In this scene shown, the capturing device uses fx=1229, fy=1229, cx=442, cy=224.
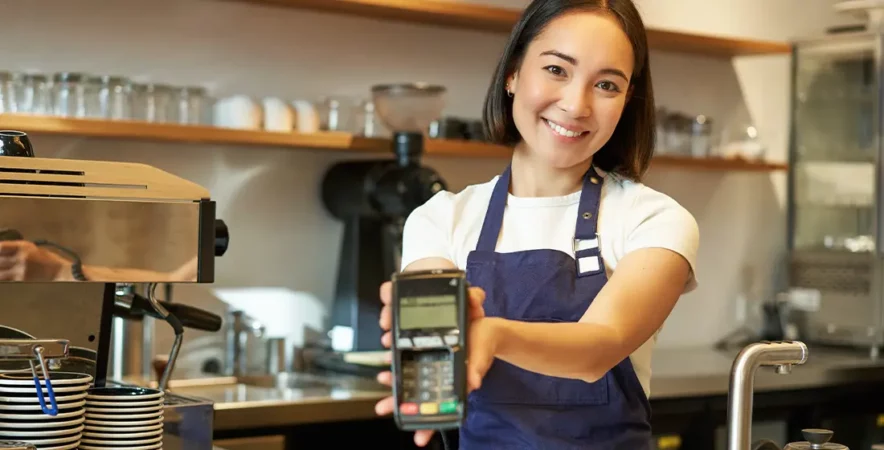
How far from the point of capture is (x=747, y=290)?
4.64 meters

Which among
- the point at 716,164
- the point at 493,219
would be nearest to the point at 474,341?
the point at 493,219

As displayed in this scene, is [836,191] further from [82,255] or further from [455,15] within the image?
[82,255]

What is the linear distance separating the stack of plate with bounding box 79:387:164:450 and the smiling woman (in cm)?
41

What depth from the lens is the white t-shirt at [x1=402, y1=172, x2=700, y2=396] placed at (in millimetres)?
1616

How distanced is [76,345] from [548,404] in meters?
0.67

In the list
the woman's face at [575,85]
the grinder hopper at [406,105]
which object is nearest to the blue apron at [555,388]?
the woman's face at [575,85]

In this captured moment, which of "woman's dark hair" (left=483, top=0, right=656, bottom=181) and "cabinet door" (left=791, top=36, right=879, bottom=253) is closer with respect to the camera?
"woman's dark hair" (left=483, top=0, right=656, bottom=181)

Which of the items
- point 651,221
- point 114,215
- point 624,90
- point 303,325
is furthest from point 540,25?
point 303,325

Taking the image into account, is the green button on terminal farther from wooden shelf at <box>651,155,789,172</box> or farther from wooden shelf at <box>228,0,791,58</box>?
wooden shelf at <box>651,155,789,172</box>

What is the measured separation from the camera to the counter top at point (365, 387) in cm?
287

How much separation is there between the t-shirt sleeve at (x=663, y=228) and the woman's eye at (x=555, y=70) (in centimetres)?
20

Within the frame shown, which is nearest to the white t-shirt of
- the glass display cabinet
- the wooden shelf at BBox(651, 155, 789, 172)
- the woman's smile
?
the woman's smile

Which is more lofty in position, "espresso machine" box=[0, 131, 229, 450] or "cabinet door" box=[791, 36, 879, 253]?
"cabinet door" box=[791, 36, 879, 253]

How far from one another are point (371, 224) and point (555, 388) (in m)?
1.87
